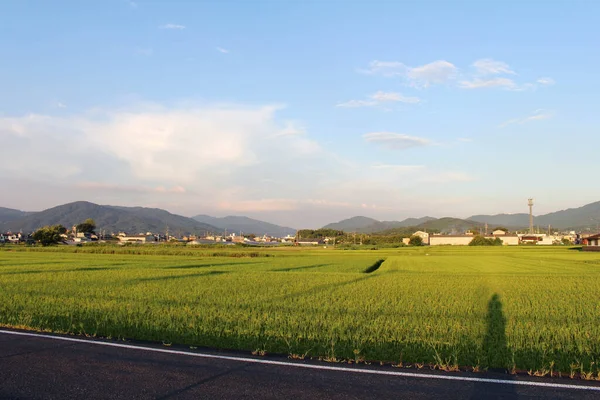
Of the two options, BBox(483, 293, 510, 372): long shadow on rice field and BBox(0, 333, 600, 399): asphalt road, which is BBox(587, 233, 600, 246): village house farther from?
BBox(0, 333, 600, 399): asphalt road

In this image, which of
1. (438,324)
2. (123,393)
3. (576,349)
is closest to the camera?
(123,393)

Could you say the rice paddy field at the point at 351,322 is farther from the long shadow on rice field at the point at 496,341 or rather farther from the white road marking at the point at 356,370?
the white road marking at the point at 356,370

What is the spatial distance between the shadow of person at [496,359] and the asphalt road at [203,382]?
0.03 m

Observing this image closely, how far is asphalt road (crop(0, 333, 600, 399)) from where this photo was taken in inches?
232

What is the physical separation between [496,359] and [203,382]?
5.02 m

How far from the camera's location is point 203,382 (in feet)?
20.9

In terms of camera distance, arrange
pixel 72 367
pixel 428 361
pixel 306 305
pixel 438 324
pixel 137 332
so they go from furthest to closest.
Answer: pixel 306 305 → pixel 438 324 → pixel 137 332 → pixel 428 361 → pixel 72 367

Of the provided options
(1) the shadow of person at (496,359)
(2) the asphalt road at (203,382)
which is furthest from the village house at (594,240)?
(2) the asphalt road at (203,382)

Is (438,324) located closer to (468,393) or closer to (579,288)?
(468,393)

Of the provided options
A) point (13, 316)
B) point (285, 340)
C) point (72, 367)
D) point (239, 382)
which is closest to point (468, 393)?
point (239, 382)

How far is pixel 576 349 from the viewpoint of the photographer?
347 inches

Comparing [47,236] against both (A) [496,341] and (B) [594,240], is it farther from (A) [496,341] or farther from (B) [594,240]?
(A) [496,341]

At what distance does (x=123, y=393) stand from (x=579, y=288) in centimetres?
2256

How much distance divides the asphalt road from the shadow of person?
26 mm
